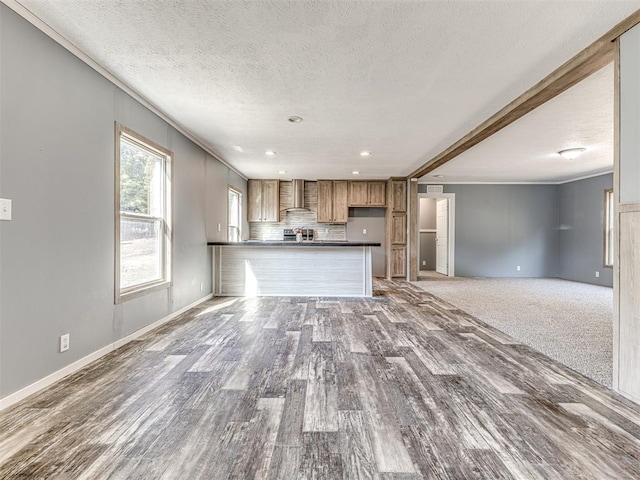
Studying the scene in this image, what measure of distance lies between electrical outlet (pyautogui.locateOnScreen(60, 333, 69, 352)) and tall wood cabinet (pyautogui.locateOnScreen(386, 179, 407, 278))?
244 inches

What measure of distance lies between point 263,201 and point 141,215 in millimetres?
4516

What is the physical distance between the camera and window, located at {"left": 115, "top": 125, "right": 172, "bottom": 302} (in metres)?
3.02

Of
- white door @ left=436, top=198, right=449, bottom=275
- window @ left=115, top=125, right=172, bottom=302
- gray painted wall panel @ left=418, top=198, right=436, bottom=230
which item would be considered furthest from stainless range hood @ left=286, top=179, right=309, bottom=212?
window @ left=115, top=125, right=172, bottom=302

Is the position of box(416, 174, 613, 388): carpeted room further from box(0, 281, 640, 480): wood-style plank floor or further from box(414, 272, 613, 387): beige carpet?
box(0, 281, 640, 480): wood-style plank floor

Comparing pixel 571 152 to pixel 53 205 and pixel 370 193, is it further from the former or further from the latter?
pixel 53 205

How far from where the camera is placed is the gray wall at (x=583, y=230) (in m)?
6.64

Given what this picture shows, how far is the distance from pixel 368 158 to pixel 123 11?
4.17 m

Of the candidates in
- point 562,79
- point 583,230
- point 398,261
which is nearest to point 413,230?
point 398,261

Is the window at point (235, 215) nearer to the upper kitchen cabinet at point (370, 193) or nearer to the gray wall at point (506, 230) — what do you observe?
the upper kitchen cabinet at point (370, 193)

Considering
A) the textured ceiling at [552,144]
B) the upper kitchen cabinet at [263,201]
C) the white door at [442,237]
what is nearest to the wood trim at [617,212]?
the textured ceiling at [552,144]

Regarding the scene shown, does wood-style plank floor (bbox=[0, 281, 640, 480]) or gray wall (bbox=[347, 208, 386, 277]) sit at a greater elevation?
gray wall (bbox=[347, 208, 386, 277])

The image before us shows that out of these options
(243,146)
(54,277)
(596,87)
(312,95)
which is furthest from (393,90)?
(54,277)

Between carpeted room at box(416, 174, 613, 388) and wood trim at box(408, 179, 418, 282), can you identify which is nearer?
carpeted room at box(416, 174, 613, 388)

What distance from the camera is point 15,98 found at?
1.92m
